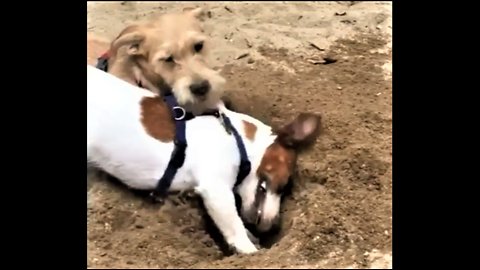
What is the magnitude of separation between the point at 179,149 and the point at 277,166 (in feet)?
1.33

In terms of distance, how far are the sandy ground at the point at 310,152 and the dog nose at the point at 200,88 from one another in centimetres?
42

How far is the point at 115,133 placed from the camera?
2.94 m

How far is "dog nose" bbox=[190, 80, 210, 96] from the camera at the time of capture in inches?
124

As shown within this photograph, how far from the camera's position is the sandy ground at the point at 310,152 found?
2729 mm

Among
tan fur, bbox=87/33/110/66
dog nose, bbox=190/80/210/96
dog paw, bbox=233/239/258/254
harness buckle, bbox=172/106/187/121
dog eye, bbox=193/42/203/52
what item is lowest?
dog paw, bbox=233/239/258/254

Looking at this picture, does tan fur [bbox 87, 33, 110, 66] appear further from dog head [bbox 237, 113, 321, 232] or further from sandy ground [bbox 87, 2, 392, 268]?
dog head [bbox 237, 113, 321, 232]

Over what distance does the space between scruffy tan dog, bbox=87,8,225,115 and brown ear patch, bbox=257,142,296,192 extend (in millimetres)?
327

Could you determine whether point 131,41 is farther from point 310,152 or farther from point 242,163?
point 310,152

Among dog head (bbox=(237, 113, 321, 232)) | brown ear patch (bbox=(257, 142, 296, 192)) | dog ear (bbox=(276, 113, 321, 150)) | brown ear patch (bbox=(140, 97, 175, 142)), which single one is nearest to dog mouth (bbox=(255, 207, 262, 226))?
dog head (bbox=(237, 113, 321, 232))

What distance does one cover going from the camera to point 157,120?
9.89 ft

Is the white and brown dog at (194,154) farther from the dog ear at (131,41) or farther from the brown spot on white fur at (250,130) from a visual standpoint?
the dog ear at (131,41)

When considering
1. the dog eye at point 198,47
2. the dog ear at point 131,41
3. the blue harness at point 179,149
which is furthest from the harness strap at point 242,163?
the dog ear at point 131,41

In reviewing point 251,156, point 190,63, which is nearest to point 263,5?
point 190,63
